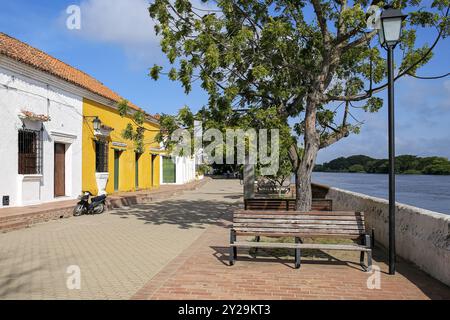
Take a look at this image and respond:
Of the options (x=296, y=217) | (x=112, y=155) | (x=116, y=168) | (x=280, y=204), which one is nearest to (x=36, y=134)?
(x=112, y=155)

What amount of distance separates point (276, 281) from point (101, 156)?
1413 centimetres

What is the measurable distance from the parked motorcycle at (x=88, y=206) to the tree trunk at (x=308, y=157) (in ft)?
24.2

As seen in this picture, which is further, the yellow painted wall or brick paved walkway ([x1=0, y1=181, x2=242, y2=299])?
the yellow painted wall

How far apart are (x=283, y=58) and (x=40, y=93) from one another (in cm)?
844

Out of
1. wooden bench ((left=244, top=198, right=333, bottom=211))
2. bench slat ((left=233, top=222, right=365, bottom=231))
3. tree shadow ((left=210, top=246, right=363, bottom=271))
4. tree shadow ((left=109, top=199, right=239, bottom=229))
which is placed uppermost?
bench slat ((left=233, top=222, right=365, bottom=231))

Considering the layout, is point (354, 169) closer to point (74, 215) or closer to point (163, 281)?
point (74, 215)

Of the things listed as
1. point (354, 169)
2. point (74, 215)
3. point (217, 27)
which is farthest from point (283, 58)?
point (354, 169)

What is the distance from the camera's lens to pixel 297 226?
6586 millimetres

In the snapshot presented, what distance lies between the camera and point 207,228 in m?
10.6

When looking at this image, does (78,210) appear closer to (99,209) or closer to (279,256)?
(99,209)

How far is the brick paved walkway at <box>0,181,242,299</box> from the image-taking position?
522cm

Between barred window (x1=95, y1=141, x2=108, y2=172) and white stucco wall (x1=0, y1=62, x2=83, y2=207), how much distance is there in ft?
5.44

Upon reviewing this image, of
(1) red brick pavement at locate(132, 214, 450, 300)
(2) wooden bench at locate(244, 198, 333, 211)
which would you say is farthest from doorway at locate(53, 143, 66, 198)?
(1) red brick pavement at locate(132, 214, 450, 300)

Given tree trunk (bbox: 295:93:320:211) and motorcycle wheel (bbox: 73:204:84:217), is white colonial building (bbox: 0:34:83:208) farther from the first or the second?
tree trunk (bbox: 295:93:320:211)
